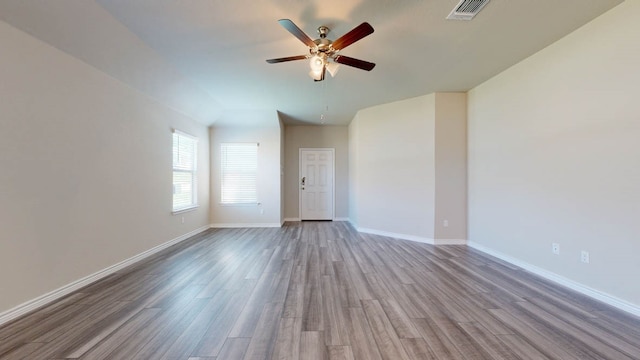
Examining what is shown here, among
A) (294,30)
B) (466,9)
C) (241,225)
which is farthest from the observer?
(241,225)

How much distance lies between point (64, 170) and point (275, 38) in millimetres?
2541

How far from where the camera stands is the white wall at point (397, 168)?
443 centimetres

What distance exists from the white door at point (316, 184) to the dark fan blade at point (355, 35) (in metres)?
4.58

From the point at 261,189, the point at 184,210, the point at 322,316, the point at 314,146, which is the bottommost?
the point at 322,316

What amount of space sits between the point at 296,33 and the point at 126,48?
6.78 ft

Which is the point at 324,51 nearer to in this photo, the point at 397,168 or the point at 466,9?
the point at 466,9

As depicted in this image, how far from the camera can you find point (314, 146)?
680 cm

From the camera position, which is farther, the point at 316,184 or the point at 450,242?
the point at 316,184

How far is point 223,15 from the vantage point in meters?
2.28

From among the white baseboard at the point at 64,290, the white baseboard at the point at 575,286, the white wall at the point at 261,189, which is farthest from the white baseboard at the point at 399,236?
the white baseboard at the point at 64,290

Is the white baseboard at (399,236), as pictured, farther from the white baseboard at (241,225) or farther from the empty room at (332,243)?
the white baseboard at (241,225)

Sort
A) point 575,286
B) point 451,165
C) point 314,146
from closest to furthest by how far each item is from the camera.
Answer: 1. point 575,286
2. point 451,165
3. point 314,146

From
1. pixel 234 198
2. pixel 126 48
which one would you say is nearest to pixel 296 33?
pixel 126 48

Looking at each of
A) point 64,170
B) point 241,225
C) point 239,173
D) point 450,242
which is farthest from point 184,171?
point 450,242
